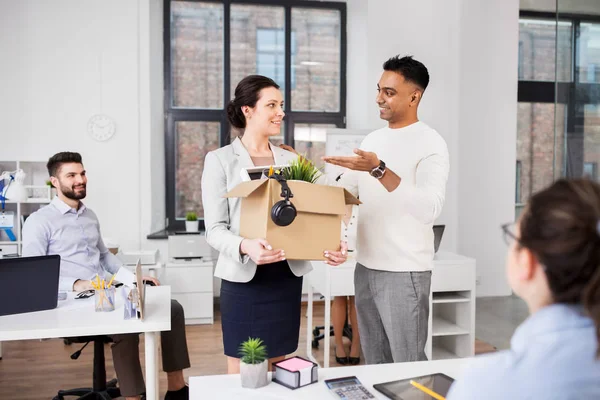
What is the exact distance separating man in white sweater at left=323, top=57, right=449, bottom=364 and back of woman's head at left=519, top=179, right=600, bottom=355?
1121 millimetres

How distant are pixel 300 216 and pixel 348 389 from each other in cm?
58

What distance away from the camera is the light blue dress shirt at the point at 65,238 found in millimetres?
3061

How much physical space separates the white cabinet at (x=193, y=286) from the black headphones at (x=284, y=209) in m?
3.32

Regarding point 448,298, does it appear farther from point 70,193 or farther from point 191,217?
point 191,217

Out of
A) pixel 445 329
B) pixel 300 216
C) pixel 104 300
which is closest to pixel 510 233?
pixel 300 216

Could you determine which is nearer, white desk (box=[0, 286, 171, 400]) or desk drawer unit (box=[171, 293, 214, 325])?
white desk (box=[0, 286, 171, 400])

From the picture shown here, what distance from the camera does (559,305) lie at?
2.67 ft

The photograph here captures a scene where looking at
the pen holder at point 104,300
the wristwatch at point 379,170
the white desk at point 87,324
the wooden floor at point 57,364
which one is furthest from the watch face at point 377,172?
the wooden floor at point 57,364

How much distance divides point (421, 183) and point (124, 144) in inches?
158

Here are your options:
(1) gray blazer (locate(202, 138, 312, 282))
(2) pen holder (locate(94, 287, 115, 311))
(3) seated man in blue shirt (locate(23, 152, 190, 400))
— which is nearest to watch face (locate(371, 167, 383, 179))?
(1) gray blazer (locate(202, 138, 312, 282))

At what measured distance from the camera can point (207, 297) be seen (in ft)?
16.5

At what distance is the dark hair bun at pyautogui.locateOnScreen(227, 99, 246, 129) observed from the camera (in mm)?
2258

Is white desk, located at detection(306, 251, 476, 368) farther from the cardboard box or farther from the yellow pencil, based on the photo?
the yellow pencil

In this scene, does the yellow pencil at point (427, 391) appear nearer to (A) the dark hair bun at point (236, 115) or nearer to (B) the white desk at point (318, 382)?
(B) the white desk at point (318, 382)
